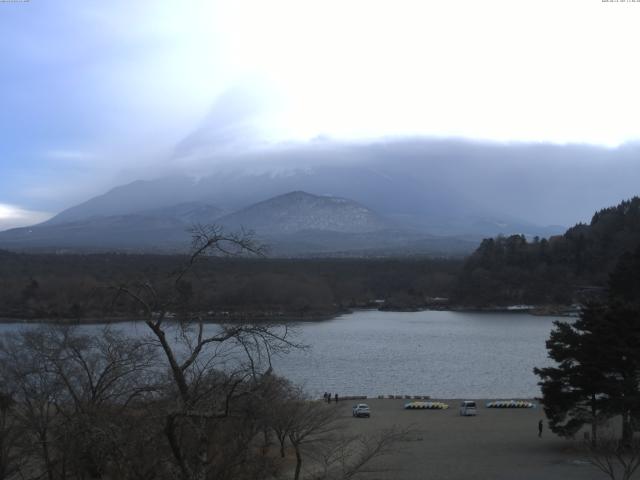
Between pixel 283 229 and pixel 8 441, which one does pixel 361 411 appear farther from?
pixel 283 229

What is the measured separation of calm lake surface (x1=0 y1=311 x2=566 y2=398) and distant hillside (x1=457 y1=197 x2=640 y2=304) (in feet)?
47.1

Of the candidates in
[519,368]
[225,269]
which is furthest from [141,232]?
[519,368]

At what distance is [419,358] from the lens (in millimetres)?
31016

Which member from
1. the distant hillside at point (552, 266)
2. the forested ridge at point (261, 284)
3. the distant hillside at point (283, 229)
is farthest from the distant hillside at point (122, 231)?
the distant hillside at point (552, 266)

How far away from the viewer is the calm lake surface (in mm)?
24172

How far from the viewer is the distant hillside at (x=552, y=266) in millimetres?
61062

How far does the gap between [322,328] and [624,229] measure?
32.3 m

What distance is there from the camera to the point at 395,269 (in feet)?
251

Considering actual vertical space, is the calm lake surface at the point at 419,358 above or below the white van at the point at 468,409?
below

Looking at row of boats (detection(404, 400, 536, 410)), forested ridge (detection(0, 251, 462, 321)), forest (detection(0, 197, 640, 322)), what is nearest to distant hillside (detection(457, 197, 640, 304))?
forest (detection(0, 197, 640, 322))

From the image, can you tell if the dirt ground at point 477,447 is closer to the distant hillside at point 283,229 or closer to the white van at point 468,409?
the white van at point 468,409

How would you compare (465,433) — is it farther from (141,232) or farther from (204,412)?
(141,232)

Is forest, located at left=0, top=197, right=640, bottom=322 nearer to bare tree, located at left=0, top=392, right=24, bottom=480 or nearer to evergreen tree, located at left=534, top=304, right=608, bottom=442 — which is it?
evergreen tree, located at left=534, top=304, right=608, bottom=442

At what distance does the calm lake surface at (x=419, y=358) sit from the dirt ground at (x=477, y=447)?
321cm
